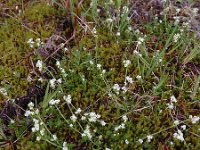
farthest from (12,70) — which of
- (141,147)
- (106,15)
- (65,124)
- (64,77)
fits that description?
(141,147)

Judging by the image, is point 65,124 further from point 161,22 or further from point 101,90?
point 161,22

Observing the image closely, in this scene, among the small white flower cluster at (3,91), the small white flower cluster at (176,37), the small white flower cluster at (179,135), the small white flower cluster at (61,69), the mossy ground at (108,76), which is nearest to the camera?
the small white flower cluster at (179,135)

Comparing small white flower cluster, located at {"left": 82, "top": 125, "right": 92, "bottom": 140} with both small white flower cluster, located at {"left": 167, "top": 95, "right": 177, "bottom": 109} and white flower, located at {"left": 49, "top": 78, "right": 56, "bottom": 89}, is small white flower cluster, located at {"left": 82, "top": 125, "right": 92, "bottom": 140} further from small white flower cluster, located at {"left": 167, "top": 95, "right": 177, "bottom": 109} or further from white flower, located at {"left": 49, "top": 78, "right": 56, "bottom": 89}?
small white flower cluster, located at {"left": 167, "top": 95, "right": 177, "bottom": 109}

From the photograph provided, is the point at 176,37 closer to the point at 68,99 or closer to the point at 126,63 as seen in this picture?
the point at 126,63

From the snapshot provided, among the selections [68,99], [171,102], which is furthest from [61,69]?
[171,102]

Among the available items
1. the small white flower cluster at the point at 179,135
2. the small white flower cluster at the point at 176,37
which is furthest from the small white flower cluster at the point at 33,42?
the small white flower cluster at the point at 179,135

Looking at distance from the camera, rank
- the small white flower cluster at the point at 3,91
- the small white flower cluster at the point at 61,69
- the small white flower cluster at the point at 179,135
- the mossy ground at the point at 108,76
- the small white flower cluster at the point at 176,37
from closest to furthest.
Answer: the small white flower cluster at the point at 179,135
the mossy ground at the point at 108,76
the small white flower cluster at the point at 3,91
the small white flower cluster at the point at 61,69
the small white flower cluster at the point at 176,37

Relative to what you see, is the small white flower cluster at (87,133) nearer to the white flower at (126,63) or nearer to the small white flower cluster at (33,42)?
the white flower at (126,63)

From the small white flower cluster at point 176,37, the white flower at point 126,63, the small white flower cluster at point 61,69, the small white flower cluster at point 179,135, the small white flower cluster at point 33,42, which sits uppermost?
the small white flower cluster at point 176,37
